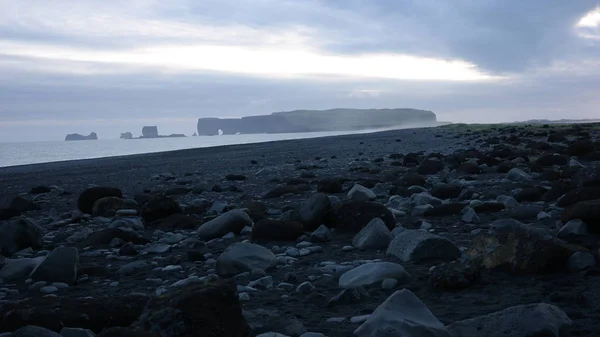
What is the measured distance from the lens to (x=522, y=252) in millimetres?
3344

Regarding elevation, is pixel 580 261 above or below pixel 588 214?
below

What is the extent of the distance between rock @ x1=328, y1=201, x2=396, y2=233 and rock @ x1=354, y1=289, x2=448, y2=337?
7.85 feet

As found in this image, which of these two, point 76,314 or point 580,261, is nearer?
point 76,314

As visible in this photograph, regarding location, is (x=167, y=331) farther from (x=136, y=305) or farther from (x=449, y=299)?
(x=449, y=299)

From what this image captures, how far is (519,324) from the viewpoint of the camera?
2.33 meters

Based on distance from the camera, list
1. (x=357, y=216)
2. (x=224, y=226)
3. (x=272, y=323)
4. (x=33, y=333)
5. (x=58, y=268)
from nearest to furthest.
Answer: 1. (x=33, y=333)
2. (x=272, y=323)
3. (x=58, y=268)
4. (x=357, y=216)
5. (x=224, y=226)

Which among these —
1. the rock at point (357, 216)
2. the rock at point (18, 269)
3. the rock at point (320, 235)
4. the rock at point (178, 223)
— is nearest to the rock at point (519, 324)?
the rock at point (320, 235)

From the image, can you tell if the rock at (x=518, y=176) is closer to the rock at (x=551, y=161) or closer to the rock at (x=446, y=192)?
the rock at (x=446, y=192)

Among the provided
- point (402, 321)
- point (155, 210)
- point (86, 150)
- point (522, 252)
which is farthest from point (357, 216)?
point (86, 150)

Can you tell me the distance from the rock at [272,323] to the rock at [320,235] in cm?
195

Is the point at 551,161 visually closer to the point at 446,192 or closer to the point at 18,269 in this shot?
the point at 446,192

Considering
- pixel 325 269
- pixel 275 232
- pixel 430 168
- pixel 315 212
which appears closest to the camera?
pixel 325 269

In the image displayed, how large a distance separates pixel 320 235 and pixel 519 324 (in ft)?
8.56

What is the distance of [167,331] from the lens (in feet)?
7.90
